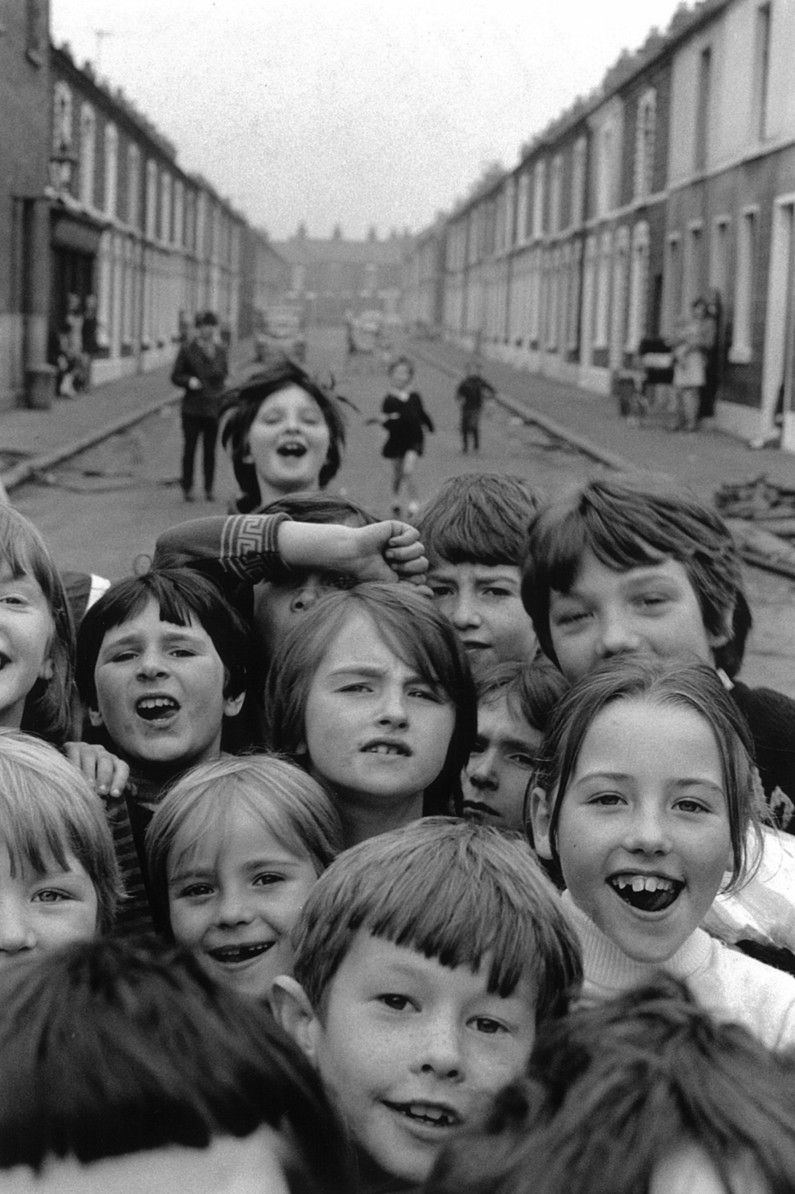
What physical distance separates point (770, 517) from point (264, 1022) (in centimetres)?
1578

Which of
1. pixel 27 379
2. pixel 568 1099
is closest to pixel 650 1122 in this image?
pixel 568 1099

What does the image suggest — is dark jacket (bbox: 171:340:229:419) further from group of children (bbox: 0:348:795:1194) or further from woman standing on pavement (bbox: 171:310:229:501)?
group of children (bbox: 0:348:795:1194)

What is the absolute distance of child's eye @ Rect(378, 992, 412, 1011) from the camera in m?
1.88

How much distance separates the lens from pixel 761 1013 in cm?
227

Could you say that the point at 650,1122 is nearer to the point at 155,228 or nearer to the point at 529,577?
the point at 529,577

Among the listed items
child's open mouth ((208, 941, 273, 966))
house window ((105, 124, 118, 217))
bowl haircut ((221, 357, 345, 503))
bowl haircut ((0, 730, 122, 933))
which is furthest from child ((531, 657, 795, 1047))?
house window ((105, 124, 118, 217))

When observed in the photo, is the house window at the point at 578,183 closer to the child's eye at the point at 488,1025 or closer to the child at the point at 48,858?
the child at the point at 48,858

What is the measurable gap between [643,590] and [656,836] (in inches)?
39.9

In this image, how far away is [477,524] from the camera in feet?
12.5

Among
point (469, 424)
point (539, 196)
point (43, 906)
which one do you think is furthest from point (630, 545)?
point (539, 196)

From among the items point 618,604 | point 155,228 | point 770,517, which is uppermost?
point 155,228

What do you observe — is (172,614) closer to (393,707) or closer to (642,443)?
(393,707)

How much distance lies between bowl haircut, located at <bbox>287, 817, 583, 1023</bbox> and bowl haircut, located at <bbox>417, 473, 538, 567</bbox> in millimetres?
1708

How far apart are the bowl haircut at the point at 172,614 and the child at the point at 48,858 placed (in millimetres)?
924
